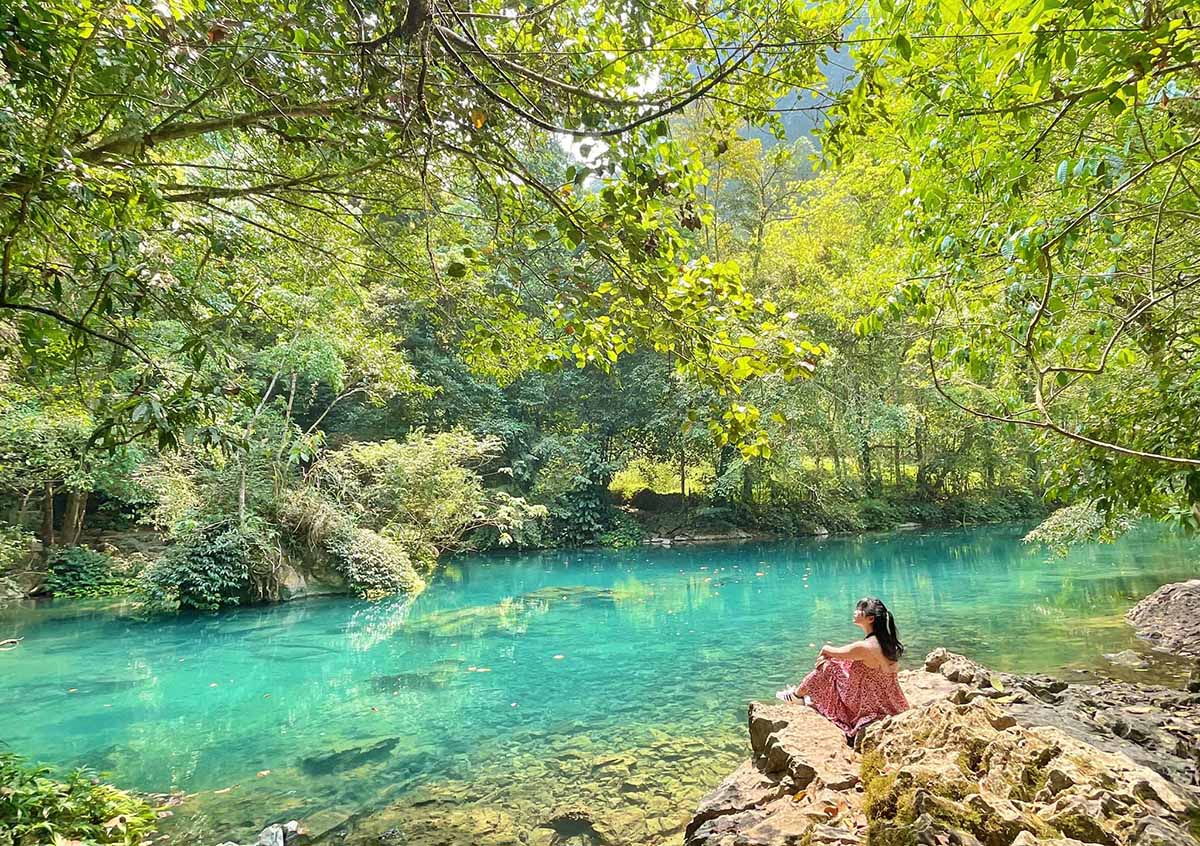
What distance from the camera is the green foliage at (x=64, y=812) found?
3961mm

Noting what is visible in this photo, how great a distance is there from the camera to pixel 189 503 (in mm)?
14156

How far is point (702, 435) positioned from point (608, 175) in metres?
23.5

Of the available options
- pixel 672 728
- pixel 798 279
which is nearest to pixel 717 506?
pixel 798 279

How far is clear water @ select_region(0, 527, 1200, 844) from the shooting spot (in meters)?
5.42

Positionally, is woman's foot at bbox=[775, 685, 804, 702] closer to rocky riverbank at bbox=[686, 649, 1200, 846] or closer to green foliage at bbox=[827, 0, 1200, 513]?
rocky riverbank at bbox=[686, 649, 1200, 846]

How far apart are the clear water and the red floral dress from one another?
1.20 m

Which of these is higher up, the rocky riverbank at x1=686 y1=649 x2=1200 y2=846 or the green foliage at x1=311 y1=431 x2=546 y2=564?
the green foliage at x1=311 y1=431 x2=546 y2=564

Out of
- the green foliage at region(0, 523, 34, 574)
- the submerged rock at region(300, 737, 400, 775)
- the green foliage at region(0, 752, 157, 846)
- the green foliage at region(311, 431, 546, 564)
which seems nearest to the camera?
the green foliage at region(0, 752, 157, 846)

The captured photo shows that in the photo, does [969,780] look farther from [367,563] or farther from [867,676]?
[367,563]

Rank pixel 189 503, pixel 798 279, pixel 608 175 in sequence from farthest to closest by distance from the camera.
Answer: pixel 798 279 < pixel 189 503 < pixel 608 175

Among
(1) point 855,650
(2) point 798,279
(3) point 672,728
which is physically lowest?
(3) point 672,728

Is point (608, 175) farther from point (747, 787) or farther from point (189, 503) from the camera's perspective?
point (189, 503)

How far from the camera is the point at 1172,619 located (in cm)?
941

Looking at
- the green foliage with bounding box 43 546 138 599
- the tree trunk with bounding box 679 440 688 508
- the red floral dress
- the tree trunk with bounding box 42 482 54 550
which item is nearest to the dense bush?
the green foliage with bounding box 43 546 138 599
